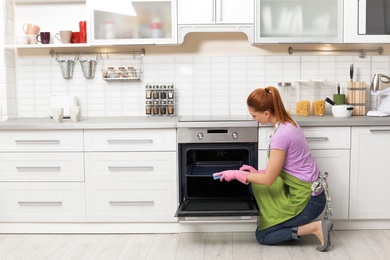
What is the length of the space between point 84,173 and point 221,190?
97 cm

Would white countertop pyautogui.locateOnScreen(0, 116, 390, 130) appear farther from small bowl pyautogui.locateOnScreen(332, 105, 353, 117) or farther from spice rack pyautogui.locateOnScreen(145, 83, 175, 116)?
spice rack pyautogui.locateOnScreen(145, 83, 175, 116)

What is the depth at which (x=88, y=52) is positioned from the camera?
4461 mm

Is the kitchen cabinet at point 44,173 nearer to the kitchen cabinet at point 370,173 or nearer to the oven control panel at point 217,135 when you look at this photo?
the oven control panel at point 217,135

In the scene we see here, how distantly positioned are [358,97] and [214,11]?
127 cm

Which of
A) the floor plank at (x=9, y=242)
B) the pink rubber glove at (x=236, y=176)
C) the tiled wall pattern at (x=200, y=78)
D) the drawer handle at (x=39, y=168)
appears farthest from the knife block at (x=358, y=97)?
the floor plank at (x=9, y=242)

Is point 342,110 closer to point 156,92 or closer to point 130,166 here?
point 156,92

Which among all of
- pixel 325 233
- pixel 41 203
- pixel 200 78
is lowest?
pixel 325 233

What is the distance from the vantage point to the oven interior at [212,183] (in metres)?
3.56

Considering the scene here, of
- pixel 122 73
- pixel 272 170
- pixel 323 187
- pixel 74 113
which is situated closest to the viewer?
pixel 272 170

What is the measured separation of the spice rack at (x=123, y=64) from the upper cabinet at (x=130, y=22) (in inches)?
11.4

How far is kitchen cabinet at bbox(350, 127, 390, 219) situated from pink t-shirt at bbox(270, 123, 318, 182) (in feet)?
1.54

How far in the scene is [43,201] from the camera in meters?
3.93

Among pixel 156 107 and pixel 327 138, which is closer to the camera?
pixel 327 138

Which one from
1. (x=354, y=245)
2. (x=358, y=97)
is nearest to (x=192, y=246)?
(x=354, y=245)
